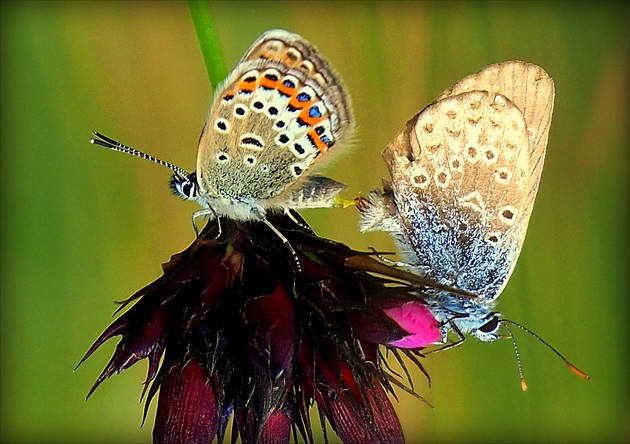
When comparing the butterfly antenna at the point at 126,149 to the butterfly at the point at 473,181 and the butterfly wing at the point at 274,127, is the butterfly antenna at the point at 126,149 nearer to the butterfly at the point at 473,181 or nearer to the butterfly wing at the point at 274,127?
the butterfly wing at the point at 274,127

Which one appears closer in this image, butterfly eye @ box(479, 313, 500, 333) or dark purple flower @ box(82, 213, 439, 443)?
dark purple flower @ box(82, 213, 439, 443)

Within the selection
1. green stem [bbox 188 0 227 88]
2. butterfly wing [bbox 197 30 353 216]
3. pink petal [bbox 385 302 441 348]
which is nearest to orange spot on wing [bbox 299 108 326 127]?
butterfly wing [bbox 197 30 353 216]

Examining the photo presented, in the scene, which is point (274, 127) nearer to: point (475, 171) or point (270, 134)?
point (270, 134)

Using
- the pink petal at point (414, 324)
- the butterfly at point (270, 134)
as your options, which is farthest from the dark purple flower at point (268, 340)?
the butterfly at point (270, 134)

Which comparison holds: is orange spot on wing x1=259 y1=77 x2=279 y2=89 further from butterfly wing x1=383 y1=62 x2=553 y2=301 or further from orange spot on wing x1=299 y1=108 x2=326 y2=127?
butterfly wing x1=383 y1=62 x2=553 y2=301

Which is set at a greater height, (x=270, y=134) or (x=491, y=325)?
(x=270, y=134)

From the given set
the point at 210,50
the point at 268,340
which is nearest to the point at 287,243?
the point at 268,340
